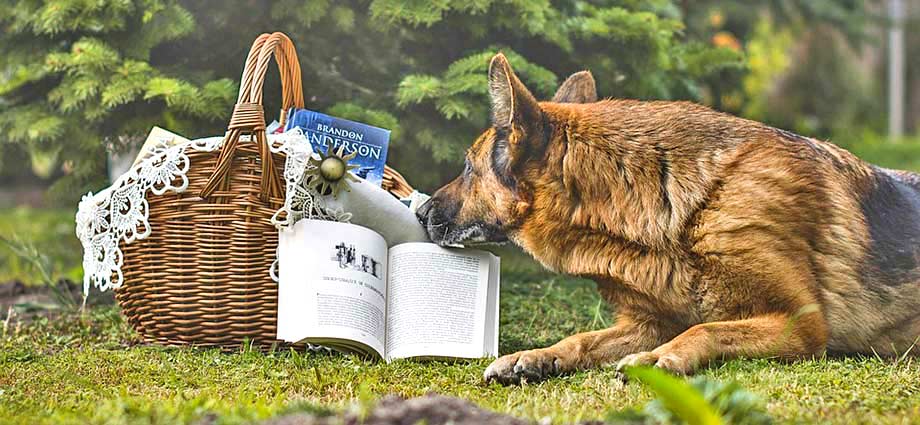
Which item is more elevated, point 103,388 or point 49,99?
point 49,99

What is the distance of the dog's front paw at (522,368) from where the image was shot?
3.00 m

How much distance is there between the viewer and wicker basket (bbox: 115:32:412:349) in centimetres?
340

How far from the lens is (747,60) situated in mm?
5652

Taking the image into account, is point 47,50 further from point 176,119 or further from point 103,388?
point 103,388

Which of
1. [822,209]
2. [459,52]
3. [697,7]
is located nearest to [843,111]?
[697,7]

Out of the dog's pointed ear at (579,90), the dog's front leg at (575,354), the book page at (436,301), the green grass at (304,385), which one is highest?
the dog's pointed ear at (579,90)

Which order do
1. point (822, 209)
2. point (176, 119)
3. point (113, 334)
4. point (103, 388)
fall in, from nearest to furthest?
point (103, 388)
point (822, 209)
point (113, 334)
point (176, 119)

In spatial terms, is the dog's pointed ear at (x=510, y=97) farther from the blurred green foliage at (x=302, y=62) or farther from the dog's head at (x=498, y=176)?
the blurred green foliage at (x=302, y=62)

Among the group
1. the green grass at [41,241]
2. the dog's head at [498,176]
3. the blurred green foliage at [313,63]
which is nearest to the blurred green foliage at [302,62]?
the blurred green foliage at [313,63]

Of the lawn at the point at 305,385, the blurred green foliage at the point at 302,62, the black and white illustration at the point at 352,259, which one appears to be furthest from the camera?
the blurred green foliage at the point at 302,62

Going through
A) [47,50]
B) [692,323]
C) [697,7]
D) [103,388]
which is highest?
[697,7]

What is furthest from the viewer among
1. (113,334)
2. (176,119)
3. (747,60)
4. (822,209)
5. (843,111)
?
(843,111)

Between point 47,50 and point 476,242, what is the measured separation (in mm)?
2541

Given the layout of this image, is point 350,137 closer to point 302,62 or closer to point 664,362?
point 302,62
